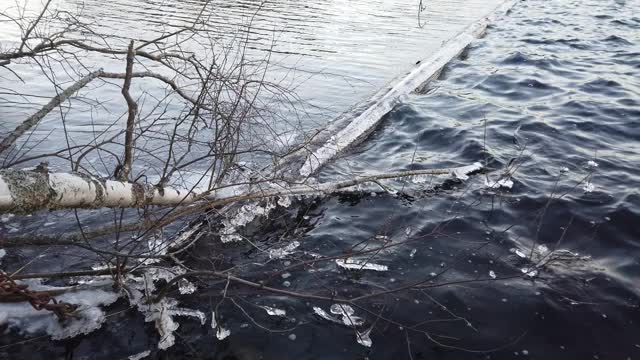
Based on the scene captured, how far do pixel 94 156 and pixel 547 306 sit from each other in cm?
566

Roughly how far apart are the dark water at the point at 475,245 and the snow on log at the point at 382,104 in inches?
7.3

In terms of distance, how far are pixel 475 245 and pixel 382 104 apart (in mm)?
4218

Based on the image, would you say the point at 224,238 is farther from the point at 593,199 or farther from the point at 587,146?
the point at 587,146

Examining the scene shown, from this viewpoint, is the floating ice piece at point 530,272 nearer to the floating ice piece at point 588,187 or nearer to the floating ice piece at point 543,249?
the floating ice piece at point 543,249

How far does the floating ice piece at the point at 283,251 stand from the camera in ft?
14.7

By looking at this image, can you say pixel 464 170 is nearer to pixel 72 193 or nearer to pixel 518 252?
pixel 518 252

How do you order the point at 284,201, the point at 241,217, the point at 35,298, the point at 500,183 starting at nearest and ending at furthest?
the point at 35,298 → the point at 241,217 → the point at 284,201 → the point at 500,183

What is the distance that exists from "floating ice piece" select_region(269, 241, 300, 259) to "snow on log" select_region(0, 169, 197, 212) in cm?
92

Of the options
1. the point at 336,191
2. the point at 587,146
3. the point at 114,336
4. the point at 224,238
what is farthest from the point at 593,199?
the point at 114,336

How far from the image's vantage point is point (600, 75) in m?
9.88

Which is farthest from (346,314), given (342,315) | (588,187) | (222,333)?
(588,187)

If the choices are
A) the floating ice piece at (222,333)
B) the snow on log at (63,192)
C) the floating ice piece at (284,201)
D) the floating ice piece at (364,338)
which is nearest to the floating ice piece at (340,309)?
the floating ice piece at (364,338)

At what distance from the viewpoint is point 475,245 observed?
4.71m

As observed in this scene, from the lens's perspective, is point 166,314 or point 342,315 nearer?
point 166,314
